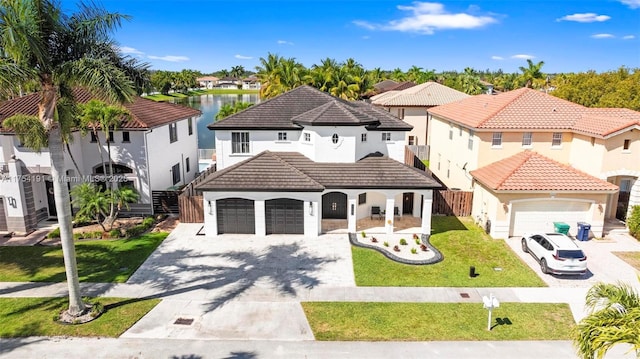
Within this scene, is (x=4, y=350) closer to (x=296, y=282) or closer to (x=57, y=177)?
(x=57, y=177)

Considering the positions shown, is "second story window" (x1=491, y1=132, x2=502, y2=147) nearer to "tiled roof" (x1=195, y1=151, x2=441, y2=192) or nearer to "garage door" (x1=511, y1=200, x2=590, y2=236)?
"garage door" (x1=511, y1=200, x2=590, y2=236)

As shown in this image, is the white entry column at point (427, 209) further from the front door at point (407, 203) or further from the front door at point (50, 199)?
the front door at point (50, 199)

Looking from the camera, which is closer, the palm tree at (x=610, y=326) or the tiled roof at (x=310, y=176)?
the palm tree at (x=610, y=326)

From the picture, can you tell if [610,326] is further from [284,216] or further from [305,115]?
[305,115]

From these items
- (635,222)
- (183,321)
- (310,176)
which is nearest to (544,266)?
(635,222)

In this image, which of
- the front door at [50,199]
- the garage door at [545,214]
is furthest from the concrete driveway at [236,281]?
the garage door at [545,214]

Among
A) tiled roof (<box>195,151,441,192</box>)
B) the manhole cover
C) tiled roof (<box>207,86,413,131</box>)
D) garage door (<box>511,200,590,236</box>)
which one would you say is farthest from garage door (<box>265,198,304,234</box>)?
garage door (<box>511,200,590,236</box>)

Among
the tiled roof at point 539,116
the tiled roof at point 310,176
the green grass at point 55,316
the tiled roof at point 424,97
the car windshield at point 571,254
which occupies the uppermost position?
the tiled roof at point 424,97
